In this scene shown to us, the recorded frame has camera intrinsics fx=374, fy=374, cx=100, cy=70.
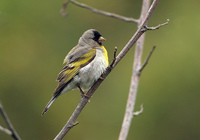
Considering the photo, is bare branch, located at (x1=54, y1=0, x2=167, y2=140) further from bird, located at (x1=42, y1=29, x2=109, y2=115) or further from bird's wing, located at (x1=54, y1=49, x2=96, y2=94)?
bird's wing, located at (x1=54, y1=49, x2=96, y2=94)

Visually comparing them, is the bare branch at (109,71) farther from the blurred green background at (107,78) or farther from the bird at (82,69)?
the blurred green background at (107,78)

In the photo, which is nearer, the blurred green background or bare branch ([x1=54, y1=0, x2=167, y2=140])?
bare branch ([x1=54, y1=0, x2=167, y2=140])

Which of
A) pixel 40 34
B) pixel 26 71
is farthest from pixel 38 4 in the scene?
pixel 26 71

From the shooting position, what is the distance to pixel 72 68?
14.9 ft

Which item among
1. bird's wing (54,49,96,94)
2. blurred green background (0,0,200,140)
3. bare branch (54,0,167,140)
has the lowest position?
blurred green background (0,0,200,140)

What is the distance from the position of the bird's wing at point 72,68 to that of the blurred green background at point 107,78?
324 cm

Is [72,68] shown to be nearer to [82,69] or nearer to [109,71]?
[82,69]

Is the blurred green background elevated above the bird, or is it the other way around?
the bird

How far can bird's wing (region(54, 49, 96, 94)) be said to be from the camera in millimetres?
4379

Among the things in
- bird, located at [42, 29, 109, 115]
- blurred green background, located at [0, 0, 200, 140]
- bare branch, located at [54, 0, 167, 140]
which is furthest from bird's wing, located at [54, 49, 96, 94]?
blurred green background, located at [0, 0, 200, 140]

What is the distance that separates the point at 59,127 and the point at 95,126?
819mm

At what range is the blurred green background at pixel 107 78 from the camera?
8.05 m

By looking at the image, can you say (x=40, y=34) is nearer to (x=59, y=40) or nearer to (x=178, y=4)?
(x=59, y=40)

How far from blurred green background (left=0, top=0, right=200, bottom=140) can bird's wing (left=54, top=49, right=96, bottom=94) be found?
324 centimetres
